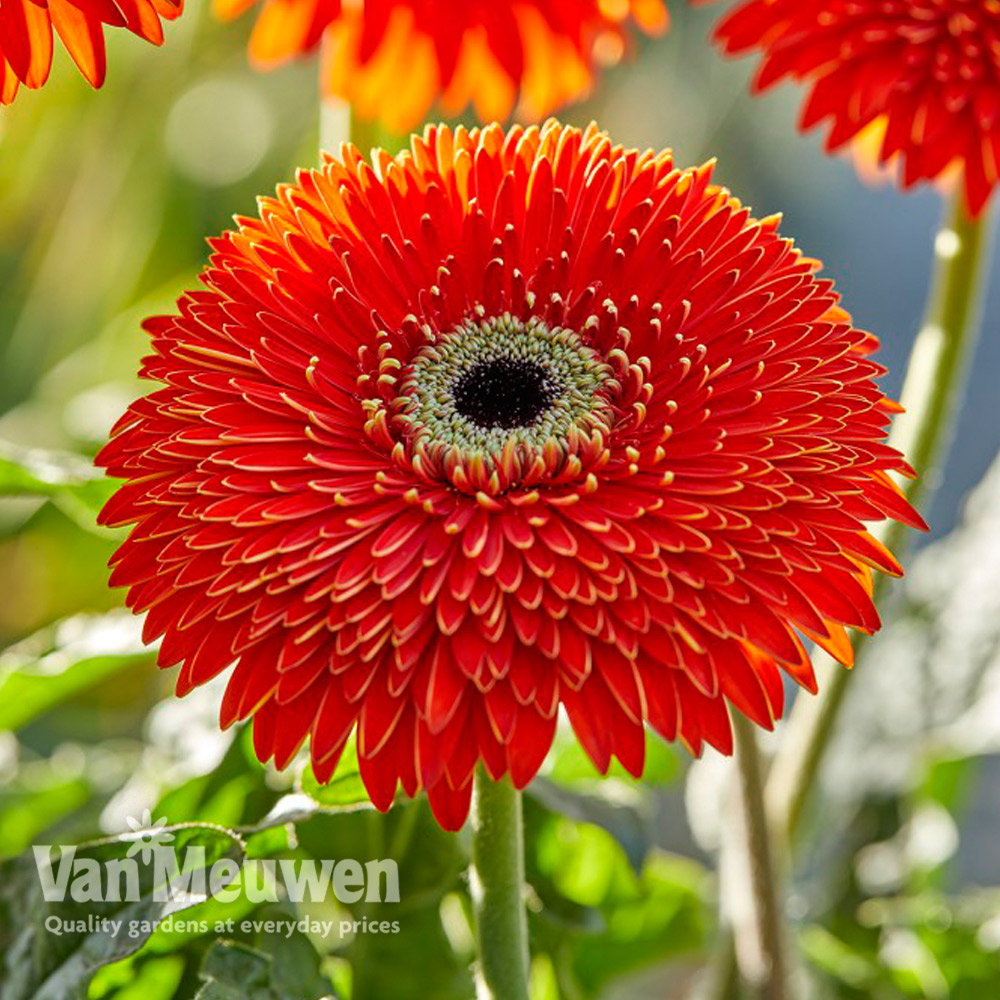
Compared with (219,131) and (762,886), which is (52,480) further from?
(219,131)

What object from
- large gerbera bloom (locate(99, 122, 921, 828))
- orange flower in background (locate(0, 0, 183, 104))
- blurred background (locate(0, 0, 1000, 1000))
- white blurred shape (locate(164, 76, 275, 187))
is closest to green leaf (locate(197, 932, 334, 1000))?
blurred background (locate(0, 0, 1000, 1000))

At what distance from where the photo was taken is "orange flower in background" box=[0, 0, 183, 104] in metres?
0.37

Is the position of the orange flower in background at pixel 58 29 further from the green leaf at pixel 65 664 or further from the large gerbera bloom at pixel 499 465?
the green leaf at pixel 65 664

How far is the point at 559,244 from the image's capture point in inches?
16.5

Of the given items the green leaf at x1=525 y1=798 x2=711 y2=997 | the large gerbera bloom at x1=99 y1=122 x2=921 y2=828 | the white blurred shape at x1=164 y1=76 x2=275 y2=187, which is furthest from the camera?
the white blurred shape at x1=164 y1=76 x2=275 y2=187

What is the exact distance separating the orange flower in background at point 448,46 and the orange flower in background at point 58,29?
0.54 feet

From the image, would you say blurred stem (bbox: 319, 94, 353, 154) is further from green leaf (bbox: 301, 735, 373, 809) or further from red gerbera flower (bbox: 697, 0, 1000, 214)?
green leaf (bbox: 301, 735, 373, 809)

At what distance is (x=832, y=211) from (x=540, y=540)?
1576mm

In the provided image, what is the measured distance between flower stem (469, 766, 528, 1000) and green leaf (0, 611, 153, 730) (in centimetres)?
22

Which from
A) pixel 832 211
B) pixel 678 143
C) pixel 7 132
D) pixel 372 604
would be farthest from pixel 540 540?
pixel 832 211

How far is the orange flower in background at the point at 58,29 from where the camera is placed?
374mm

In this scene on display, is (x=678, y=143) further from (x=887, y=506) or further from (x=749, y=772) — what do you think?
(x=887, y=506)

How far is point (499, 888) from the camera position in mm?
377

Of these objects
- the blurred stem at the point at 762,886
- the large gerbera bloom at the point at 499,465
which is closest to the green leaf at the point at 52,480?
the large gerbera bloom at the point at 499,465
